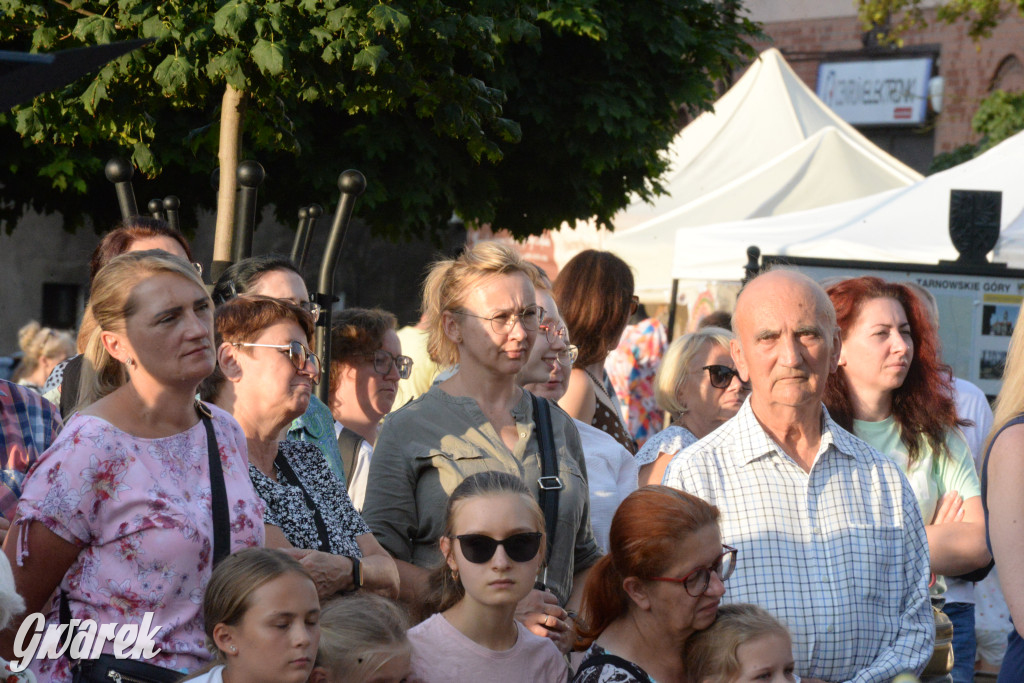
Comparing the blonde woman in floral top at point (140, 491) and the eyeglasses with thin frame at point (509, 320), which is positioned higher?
the eyeglasses with thin frame at point (509, 320)

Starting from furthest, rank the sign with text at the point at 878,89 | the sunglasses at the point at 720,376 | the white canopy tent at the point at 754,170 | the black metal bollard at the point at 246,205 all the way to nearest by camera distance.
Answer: the sign with text at the point at 878,89 < the white canopy tent at the point at 754,170 < the sunglasses at the point at 720,376 < the black metal bollard at the point at 246,205

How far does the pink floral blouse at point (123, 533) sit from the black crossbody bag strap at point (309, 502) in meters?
0.42

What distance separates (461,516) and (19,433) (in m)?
1.28

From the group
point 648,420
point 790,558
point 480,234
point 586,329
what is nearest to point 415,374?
point 586,329

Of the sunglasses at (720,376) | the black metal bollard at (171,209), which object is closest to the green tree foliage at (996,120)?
the sunglasses at (720,376)

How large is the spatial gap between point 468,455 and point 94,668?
1204mm

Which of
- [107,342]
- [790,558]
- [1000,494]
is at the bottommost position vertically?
[790,558]

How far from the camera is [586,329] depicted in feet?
17.0

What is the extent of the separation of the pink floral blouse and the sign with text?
97.2 feet

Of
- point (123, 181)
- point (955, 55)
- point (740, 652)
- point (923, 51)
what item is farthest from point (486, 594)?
Answer: point (923, 51)

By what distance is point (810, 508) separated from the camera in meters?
A: 3.39

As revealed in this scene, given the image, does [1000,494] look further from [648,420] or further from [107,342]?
[648,420]

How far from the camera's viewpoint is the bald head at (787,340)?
3455 millimetres

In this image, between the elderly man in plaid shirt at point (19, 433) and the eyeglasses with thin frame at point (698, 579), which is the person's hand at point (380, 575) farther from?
the elderly man in plaid shirt at point (19, 433)
